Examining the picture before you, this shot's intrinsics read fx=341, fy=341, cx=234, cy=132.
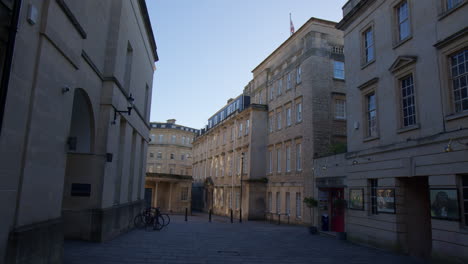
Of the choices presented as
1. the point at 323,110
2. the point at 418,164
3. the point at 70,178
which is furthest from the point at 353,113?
the point at 70,178

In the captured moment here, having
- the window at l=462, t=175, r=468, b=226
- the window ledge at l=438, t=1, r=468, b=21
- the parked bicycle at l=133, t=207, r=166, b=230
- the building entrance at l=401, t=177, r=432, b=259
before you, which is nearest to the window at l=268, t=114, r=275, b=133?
the parked bicycle at l=133, t=207, r=166, b=230

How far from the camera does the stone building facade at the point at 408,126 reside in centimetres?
1059

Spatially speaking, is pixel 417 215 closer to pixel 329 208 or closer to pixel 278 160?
pixel 329 208

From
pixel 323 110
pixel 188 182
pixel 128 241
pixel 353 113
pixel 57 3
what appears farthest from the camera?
pixel 188 182

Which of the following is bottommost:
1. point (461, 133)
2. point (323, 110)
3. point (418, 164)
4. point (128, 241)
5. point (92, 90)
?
point (128, 241)

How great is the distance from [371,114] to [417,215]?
15.8 ft

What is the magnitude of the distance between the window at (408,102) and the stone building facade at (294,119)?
7982mm

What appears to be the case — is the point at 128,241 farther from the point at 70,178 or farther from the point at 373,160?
the point at 373,160

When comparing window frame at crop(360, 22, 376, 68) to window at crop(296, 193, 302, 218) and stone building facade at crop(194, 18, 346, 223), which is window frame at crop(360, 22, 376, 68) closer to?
stone building facade at crop(194, 18, 346, 223)

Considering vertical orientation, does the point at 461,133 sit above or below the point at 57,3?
below

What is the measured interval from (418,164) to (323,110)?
14.2 m

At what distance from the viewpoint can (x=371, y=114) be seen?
Answer: 1573 centimetres

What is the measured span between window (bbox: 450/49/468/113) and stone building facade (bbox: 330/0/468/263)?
0.03m

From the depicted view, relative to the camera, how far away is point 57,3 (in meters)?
7.73
